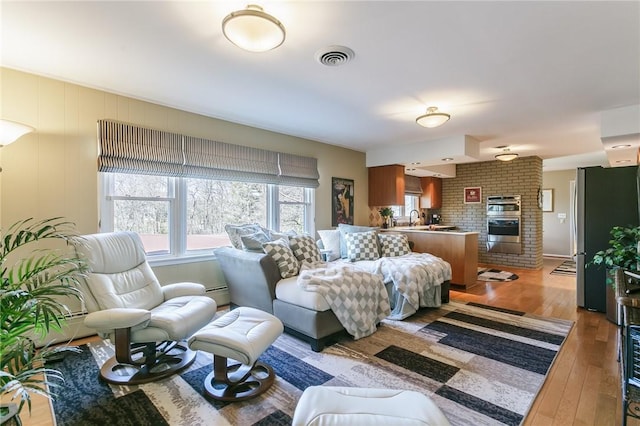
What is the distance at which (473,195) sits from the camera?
733cm

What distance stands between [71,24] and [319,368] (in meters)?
2.98

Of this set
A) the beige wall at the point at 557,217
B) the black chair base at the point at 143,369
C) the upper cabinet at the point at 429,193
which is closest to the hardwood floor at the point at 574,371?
the black chair base at the point at 143,369

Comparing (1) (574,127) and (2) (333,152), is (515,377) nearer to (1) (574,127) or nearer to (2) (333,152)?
(1) (574,127)

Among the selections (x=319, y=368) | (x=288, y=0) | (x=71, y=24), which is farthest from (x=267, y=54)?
(x=319, y=368)

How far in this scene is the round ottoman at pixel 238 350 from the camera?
1917 millimetres

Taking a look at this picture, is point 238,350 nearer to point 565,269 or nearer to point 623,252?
point 623,252

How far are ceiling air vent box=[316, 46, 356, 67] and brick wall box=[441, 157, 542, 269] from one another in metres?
5.93

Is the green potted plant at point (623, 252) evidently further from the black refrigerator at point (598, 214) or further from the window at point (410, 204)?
the window at point (410, 204)

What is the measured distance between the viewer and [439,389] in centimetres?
210

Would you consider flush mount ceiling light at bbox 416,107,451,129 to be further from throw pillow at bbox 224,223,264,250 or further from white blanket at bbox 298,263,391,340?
throw pillow at bbox 224,223,264,250

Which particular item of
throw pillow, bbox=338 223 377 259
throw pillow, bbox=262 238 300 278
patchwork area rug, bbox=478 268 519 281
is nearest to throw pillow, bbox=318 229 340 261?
throw pillow, bbox=338 223 377 259


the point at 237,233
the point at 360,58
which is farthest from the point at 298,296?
the point at 360,58

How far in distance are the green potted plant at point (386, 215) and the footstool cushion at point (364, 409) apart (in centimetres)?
495

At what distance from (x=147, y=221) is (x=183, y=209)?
41 cm
